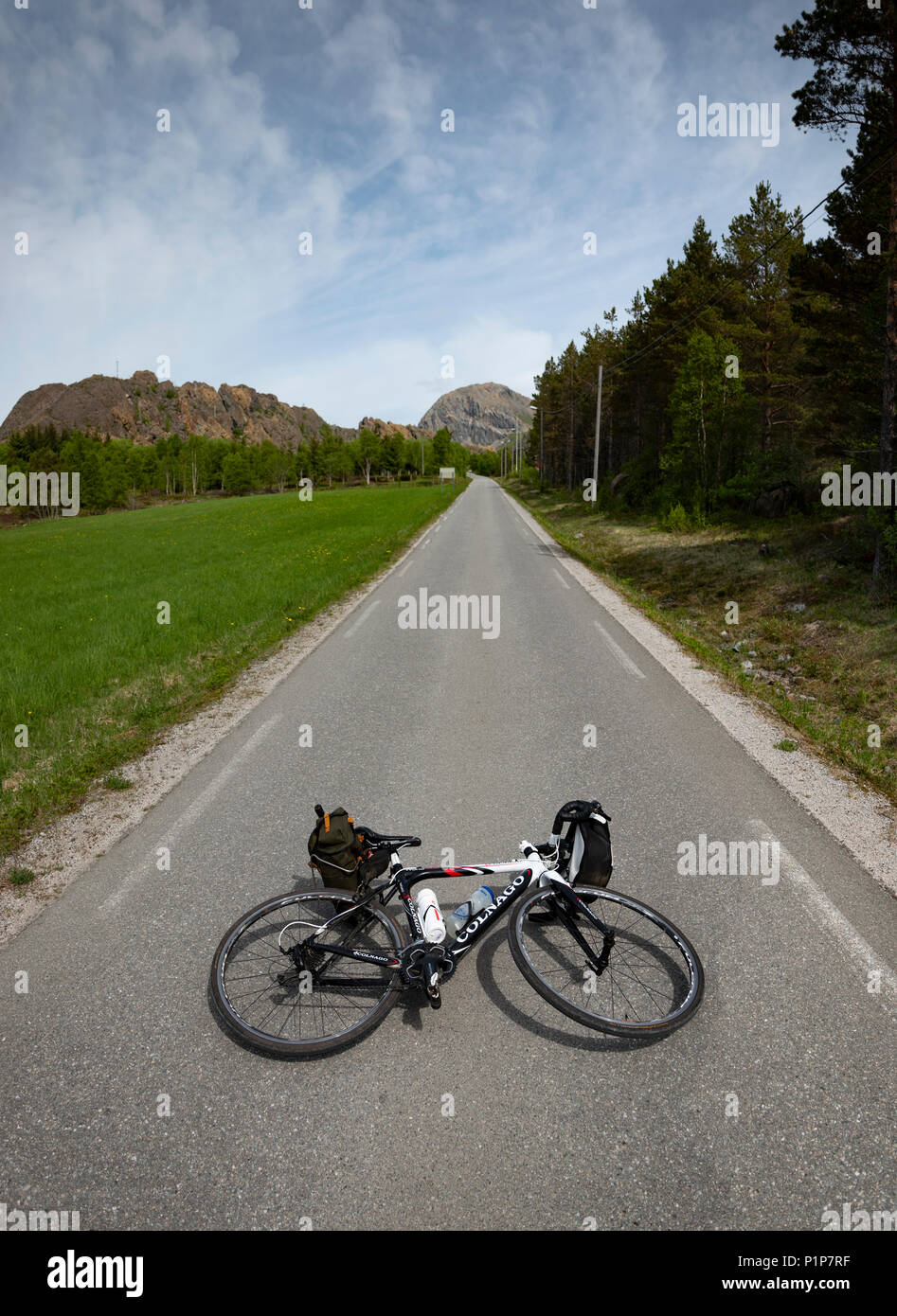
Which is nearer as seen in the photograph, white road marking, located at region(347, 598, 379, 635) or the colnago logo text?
the colnago logo text

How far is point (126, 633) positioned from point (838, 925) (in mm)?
11417

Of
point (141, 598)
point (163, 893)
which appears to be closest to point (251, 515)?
point (141, 598)

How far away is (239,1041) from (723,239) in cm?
A: 3322

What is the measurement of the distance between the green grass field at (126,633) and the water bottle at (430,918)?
11.9 ft

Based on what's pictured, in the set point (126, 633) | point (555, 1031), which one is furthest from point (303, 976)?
point (126, 633)

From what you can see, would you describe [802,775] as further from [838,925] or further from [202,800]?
[202,800]

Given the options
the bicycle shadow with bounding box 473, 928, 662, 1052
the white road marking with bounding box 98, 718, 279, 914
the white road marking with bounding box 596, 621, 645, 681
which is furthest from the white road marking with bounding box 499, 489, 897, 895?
the white road marking with bounding box 98, 718, 279, 914

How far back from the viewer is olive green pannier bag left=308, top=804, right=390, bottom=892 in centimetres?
366

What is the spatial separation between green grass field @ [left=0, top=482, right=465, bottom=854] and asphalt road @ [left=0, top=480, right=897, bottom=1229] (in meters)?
1.76

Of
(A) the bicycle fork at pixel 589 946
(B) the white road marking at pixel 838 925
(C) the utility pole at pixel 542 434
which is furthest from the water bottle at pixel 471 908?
(C) the utility pole at pixel 542 434

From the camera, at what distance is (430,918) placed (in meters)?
3.49

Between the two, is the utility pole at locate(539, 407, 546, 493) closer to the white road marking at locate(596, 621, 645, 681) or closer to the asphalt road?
the white road marking at locate(596, 621, 645, 681)

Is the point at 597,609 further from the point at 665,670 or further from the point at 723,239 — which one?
the point at 723,239

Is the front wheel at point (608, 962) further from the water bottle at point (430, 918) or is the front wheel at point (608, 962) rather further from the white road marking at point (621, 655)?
the white road marking at point (621, 655)
